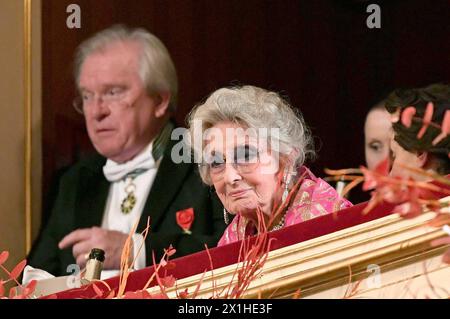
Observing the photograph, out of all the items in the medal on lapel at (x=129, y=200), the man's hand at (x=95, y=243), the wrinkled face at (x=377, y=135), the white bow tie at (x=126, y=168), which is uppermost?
the wrinkled face at (x=377, y=135)

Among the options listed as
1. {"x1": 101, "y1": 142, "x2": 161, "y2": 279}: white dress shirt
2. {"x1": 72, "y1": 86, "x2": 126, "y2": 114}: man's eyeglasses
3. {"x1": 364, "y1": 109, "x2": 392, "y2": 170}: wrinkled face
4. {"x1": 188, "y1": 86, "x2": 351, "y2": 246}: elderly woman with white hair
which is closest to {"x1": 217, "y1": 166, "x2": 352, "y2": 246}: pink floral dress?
{"x1": 188, "y1": 86, "x2": 351, "y2": 246}: elderly woman with white hair

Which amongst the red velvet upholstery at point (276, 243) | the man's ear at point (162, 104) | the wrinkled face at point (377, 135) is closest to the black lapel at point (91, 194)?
the man's ear at point (162, 104)

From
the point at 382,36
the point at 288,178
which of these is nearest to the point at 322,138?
the point at 288,178

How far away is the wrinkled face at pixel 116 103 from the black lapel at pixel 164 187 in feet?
0.19

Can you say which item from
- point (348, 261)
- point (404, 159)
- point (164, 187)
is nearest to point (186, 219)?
point (164, 187)

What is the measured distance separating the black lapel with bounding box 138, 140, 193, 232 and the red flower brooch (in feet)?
0.10

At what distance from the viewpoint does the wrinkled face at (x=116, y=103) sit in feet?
5.44

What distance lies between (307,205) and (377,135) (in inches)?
7.7

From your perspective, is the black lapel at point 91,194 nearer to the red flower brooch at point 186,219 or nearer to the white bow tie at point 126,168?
the white bow tie at point 126,168

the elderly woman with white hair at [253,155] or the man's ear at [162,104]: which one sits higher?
the man's ear at [162,104]

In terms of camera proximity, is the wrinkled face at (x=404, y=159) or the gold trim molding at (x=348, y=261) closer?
the gold trim molding at (x=348, y=261)

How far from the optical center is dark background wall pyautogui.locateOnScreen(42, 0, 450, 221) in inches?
59.4

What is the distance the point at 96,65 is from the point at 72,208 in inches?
10.4

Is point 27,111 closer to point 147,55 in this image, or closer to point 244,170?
point 147,55
